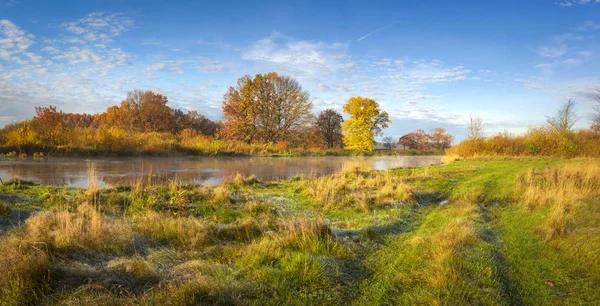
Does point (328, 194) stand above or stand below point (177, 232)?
above

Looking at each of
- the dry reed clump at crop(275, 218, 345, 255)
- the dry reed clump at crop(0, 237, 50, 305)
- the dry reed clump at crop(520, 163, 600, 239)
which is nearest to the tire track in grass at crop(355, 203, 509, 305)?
the dry reed clump at crop(275, 218, 345, 255)

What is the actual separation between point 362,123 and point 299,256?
150 feet

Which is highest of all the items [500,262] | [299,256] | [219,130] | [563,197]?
[219,130]

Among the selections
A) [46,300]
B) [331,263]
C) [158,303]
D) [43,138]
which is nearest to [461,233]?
[331,263]

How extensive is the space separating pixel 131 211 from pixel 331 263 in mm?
5532

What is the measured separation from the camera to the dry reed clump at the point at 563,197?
258 inches

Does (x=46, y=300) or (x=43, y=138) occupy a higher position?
(x=43, y=138)

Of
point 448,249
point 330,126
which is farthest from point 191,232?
point 330,126

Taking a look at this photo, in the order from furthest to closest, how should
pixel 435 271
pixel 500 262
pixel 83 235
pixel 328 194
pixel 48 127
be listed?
1. pixel 48 127
2. pixel 328 194
3. pixel 83 235
4. pixel 500 262
5. pixel 435 271

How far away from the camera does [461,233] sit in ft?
18.7

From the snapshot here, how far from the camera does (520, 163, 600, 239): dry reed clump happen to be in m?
6.56

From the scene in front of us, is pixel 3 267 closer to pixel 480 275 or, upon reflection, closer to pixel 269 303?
pixel 269 303

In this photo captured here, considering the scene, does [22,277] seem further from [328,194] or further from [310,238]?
[328,194]

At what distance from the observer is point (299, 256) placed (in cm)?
473
